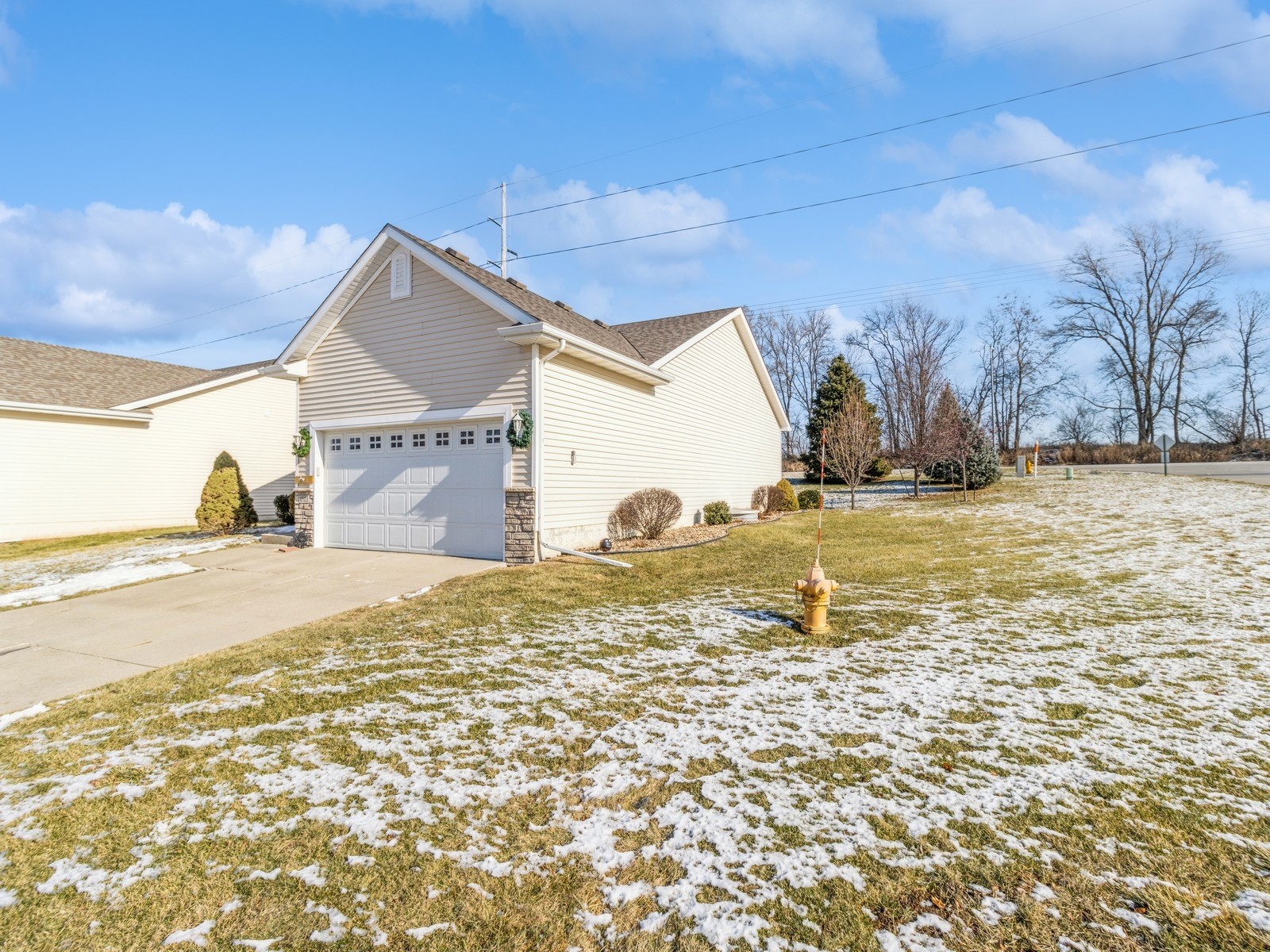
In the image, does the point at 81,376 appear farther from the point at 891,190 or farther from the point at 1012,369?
the point at 1012,369

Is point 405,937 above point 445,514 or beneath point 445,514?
beneath

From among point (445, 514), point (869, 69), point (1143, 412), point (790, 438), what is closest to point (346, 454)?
point (445, 514)

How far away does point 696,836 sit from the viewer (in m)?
2.90

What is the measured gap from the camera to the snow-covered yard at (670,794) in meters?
2.39

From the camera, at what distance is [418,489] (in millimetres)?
11500

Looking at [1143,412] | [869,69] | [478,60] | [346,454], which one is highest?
[478,60]

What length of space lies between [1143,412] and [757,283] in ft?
92.7

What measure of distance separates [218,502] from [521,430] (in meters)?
9.76

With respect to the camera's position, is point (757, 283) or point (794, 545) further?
point (757, 283)

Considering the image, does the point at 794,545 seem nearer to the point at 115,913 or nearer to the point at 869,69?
the point at 869,69

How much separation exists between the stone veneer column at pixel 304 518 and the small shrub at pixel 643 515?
6.17m

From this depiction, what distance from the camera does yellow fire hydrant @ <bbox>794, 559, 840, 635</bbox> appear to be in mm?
6156

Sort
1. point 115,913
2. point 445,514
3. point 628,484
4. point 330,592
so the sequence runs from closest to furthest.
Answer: point 115,913, point 330,592, point 445,514, point 628,484

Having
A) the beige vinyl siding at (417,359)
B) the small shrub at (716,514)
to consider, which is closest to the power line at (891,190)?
the beige vinyl siding at (417,359)
